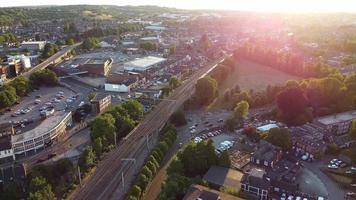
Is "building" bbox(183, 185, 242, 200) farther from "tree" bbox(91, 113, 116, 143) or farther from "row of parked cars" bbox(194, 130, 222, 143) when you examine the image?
"tree" bbox(91, 113, 116, 143)

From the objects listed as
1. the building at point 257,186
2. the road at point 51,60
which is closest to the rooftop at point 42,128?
the building at point 257,186

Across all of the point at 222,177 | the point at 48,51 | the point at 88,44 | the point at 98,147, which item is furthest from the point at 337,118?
the point at 88,44

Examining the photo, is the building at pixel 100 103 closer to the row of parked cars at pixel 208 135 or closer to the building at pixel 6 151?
the building at pixel 6 151

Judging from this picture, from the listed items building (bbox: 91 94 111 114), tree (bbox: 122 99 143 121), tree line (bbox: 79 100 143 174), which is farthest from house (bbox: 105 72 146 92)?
tree (bbox: 122 99 143 121)

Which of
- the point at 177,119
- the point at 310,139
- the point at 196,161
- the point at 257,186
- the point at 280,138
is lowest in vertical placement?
the point at 177,119

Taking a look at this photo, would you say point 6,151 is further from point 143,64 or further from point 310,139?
point 143,64

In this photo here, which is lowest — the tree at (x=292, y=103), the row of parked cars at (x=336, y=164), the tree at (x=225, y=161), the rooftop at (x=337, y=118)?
the row of parked cars at (x=336, y=164)
